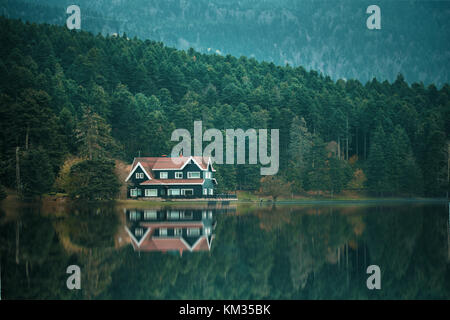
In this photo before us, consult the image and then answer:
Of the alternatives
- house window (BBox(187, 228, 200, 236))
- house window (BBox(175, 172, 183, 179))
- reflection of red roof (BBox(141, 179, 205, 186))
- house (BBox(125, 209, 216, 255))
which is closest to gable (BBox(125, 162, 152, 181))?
reflection of red roof (BBox(141, 179, 205, 186))

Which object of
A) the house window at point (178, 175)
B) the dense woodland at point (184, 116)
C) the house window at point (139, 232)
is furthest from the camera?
the house window at point (178, 175)

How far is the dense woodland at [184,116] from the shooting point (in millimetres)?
75812

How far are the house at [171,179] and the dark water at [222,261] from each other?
41803 millimetres

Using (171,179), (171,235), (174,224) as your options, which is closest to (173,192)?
(171,179)

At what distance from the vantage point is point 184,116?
106m

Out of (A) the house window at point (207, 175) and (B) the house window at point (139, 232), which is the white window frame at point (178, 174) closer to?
(A) the house window at point (207, 175)

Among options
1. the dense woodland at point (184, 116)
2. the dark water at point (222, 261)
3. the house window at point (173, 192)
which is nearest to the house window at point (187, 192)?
the house window at point (173, 192)

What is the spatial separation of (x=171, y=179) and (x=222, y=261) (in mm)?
57732

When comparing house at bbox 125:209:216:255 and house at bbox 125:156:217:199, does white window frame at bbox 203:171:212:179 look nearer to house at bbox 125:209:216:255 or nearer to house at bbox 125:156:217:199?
house at bbox 125:156:217:199

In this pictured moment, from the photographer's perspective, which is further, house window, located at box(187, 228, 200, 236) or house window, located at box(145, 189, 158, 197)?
house window, located at box(145, 189, 158, 197)

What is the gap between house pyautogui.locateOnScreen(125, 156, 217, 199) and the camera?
80000 millimetres

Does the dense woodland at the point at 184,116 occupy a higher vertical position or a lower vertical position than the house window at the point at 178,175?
higher

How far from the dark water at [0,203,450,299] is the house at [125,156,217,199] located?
137 ft
